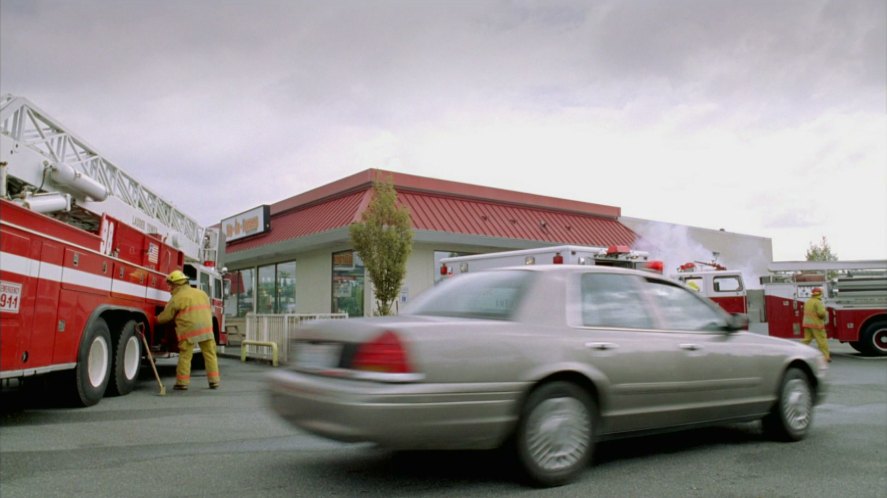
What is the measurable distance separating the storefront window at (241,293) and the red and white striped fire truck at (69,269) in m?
15.2

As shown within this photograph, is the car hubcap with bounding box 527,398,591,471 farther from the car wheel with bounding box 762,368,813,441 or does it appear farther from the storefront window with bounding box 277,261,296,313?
the storefront window with bounding box 277,261,296,313

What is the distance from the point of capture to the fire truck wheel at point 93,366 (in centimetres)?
751

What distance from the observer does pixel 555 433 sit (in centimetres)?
434

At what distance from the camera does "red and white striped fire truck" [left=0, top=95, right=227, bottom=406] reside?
6.18 m

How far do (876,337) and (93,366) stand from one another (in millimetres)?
17205

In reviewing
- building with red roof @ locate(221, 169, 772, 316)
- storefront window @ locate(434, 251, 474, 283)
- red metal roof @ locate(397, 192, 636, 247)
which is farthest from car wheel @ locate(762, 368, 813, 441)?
storefront window @ locate(434, 251, 474, 283)

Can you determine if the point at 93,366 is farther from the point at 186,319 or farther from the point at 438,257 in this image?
the point at 438,257

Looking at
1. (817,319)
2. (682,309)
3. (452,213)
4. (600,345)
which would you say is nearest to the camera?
(600,345)

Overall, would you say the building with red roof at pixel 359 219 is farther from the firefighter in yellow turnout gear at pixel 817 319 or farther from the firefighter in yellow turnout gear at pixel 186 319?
the firefighter in yellow turnout gear at pixel 817 319

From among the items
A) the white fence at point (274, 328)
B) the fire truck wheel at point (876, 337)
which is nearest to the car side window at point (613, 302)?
the white fence at point (274, 328)

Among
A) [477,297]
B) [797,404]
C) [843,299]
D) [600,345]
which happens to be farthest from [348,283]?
[600,345]

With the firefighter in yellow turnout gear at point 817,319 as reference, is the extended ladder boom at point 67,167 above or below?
above

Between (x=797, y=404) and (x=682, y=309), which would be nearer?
(x=682, y=309)

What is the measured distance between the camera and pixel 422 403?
12.8 feet
